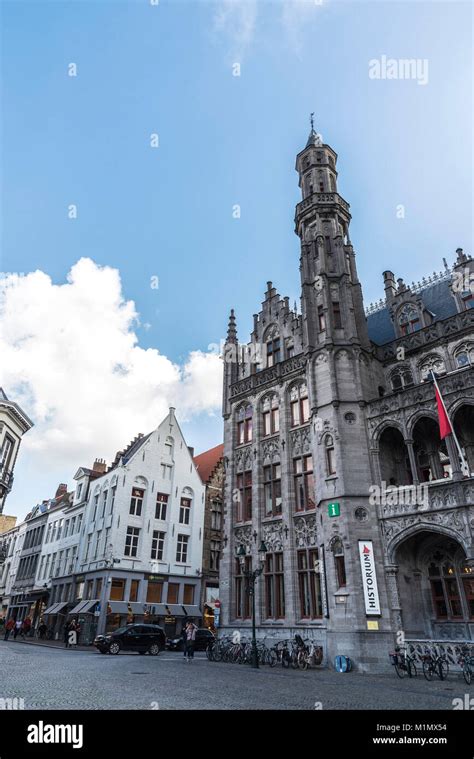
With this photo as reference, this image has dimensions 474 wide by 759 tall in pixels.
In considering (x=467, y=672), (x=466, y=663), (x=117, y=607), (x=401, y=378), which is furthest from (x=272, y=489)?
(x=117, y=607)

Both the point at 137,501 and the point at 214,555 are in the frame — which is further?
the point at 214,555

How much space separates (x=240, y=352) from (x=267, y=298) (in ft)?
14.0

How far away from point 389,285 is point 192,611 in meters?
29.6

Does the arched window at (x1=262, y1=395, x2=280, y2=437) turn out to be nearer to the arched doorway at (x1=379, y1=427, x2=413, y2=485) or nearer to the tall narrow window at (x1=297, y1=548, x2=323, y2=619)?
the arched doorway at (x1=379, y1=427, x2=413, y2=485)

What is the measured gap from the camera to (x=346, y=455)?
22.7 m

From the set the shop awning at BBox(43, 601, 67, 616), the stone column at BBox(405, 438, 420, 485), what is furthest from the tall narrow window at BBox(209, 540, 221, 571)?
the stone column at BBox(405, 438, 420, 485)

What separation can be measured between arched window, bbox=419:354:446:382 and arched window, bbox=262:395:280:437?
345 inches

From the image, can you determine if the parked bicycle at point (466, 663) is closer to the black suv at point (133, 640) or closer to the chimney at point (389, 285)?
the black suv at point (133, 640)

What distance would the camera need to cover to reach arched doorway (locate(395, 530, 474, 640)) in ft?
64.6

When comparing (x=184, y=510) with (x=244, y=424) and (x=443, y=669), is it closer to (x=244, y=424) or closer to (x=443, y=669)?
(x=244, y=424)

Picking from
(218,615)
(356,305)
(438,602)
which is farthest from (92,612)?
(356,305)

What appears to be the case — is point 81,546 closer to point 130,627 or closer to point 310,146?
point 130,627

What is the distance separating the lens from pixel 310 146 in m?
34.6

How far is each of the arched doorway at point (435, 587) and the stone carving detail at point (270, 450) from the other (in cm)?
924
